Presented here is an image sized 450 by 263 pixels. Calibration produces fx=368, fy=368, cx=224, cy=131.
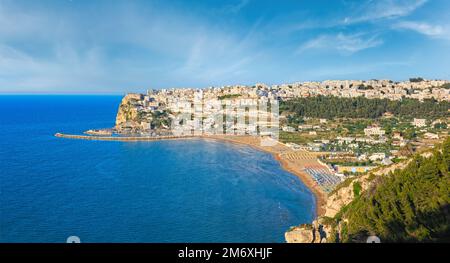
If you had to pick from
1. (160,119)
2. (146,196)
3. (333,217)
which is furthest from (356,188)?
(160,119)

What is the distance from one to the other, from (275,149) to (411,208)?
14045mm

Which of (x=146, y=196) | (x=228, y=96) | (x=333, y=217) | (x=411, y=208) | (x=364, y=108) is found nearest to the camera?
(x=411, y=208)

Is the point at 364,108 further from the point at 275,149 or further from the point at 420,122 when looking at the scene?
the point at 275,149

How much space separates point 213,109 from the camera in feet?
98.4

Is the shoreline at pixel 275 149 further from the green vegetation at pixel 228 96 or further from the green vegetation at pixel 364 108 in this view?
the green vegetation at pixel 228 96

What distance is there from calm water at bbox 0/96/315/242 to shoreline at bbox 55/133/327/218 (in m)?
0.27

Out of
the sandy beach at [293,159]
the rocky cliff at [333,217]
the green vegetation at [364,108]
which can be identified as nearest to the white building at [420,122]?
the green vegetation at [364,108]

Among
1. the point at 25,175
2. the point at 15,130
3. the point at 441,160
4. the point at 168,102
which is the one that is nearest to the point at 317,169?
the point at 441,160

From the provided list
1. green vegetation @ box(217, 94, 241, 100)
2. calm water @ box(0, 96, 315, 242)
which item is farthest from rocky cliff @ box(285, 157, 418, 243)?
green vegetation @ box(217, 94, 241, 100)

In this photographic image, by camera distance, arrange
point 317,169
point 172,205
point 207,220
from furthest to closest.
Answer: point 317,169, point 172,205, point 207,220

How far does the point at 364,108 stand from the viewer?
25312 mm

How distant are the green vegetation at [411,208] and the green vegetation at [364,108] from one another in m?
20.3

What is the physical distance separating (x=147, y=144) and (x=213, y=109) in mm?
10083

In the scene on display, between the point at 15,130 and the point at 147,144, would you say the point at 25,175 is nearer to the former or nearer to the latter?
the point at 147,144
